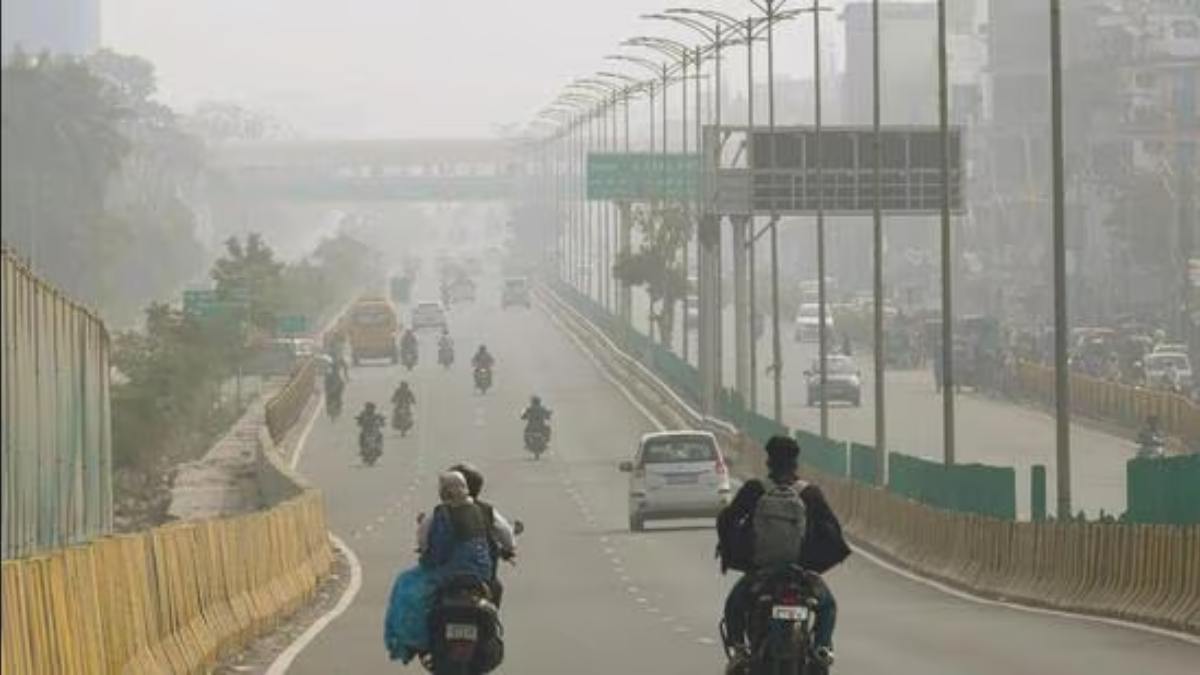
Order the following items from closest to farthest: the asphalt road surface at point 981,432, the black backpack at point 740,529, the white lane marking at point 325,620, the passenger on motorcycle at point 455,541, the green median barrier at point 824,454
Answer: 1. the black backpack at point 740,529
2. the passenger on motorcycle at point 455,541
3. the white lane marking at point 325,620
4. the green median barrier at point 824,454
5. the asphalt road surface at point 981,432

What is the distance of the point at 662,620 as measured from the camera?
34188 mm

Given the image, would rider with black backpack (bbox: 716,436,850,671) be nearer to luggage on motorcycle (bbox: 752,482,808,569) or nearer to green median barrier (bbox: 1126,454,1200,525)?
luggage on motorcycle (bbox: 752,482,808,569)

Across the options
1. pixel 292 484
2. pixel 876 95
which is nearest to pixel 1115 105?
pixel 876 95

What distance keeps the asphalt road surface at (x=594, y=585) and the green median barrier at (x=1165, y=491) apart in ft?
7.65

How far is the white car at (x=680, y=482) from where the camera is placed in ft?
190

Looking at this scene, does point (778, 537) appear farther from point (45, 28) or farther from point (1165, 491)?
point (1165, 491)

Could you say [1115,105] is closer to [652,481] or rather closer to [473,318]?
[652,481]

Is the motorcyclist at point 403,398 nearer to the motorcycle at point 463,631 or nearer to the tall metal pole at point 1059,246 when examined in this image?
the tall metal pole at point 1059,246

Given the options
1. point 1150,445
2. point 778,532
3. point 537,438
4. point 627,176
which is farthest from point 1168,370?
point 778,532

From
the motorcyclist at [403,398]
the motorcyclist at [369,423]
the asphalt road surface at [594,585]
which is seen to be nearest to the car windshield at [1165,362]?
the asphalt road surface at [594,585]

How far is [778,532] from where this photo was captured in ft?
56.9

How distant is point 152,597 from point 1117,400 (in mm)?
66065

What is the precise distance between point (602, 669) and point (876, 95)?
119 ft

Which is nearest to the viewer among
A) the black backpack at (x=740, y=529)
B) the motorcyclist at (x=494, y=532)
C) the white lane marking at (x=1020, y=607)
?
the black backpack at (x=740, y=529)
